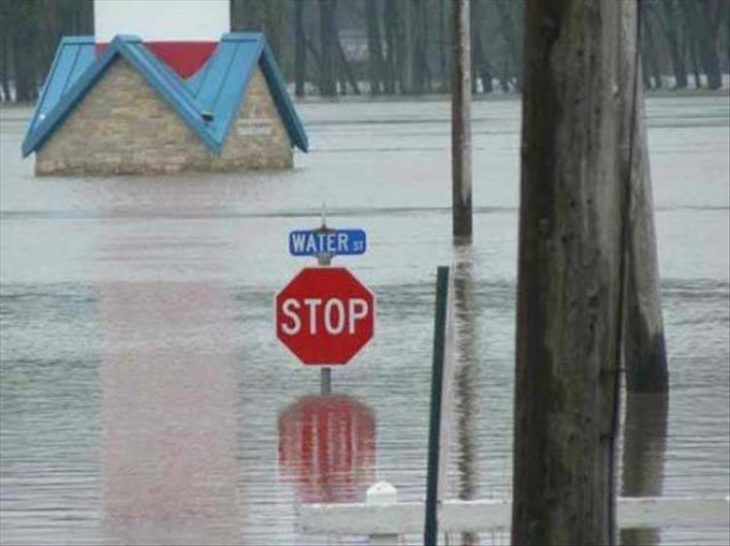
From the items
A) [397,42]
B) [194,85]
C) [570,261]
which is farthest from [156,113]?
[397,42]

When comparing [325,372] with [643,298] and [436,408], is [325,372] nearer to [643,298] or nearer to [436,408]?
[643,298]

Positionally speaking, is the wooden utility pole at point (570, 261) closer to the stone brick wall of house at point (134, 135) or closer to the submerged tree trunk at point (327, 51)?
the stone brick wall of house at point (134, 135)

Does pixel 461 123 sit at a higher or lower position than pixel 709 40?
higher

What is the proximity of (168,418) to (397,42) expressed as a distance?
12170 centimetres

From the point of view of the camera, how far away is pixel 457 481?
42.4ft

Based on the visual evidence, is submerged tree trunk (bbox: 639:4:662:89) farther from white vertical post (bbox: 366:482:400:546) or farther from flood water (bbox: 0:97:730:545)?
white vertical post (bbox: 366:482:400:546)

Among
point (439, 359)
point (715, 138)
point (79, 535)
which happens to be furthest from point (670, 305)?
point (715, 138)

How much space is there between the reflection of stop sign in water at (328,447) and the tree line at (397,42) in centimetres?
10101

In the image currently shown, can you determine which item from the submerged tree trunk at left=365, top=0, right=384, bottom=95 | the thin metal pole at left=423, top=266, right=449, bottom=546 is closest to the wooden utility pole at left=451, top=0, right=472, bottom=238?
the thin metal pole at left=423, top=266, right=449, bottom=546

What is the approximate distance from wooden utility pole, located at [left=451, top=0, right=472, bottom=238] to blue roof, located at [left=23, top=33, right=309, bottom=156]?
1959 cm

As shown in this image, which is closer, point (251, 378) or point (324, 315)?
point (324, 315)

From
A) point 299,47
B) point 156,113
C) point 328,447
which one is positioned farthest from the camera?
point 299,47

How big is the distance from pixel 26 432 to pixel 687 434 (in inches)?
132

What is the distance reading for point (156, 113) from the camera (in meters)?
50.2
